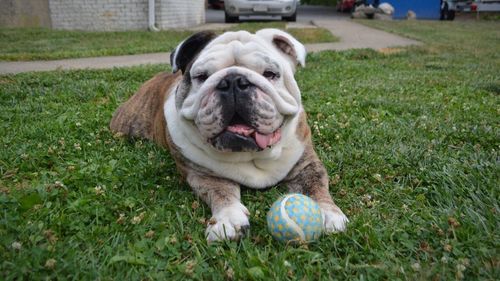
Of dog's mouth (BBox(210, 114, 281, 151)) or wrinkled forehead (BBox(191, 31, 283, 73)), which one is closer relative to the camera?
dog's mouth (BBox(210, 114, 281, 151))

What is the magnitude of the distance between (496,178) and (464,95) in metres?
3.03

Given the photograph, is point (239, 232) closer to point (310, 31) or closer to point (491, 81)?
point (491, 81)

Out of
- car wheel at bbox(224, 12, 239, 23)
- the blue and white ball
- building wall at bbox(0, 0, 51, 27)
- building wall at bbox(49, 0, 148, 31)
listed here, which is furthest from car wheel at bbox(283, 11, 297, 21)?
the blue and white ball

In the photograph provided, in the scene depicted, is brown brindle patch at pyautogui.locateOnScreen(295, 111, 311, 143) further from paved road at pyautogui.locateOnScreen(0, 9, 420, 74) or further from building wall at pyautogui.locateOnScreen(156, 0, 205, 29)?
building wall at pyautogui.locateOnScreen(156, 0, 205, 29)

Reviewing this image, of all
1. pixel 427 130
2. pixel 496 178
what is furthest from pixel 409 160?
pixel 427 130

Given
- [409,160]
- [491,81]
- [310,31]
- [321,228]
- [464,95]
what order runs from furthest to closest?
[310,31]
[491,81]
[464,95]
[409,160]
[321,228]

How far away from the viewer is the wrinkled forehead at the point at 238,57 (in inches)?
110

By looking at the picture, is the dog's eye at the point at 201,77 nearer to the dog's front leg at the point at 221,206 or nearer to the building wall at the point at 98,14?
the dog's front leg at the point at 221,206

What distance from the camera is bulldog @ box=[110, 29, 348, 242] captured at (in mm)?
2598

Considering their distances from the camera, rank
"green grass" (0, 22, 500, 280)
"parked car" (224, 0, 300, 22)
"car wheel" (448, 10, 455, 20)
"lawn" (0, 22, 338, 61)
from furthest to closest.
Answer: "car wheel" (448, 10, 455, 20) < "parked car" (224, 0, 300, 22) < "lawn" (0, 22, 338, 61) < "green grass" (0, 22, 500, 280)

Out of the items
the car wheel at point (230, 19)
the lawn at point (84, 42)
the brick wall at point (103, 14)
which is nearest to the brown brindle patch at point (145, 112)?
the lawn at point (84, 42)

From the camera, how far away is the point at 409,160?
3447 millimetres

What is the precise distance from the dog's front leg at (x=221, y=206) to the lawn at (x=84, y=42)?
6.92m

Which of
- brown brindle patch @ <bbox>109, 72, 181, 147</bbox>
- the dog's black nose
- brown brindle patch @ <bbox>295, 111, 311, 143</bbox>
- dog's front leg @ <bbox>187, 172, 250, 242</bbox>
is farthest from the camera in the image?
brown brindle patch @ <bbox>109, 72, 181, 147</bbox>
